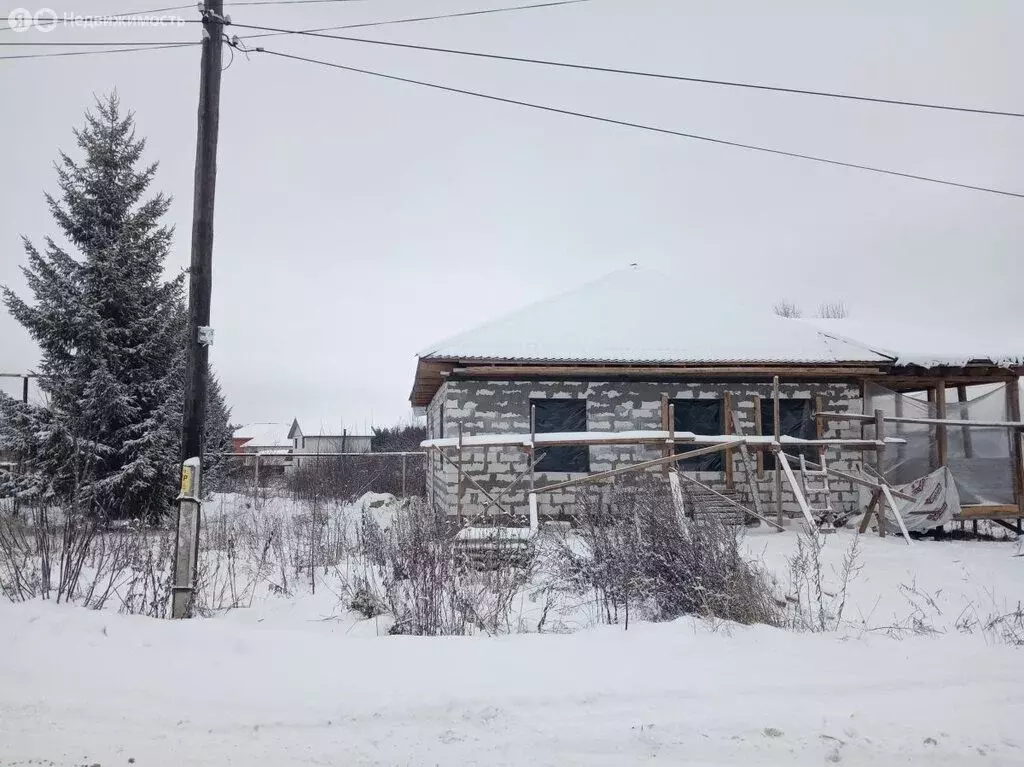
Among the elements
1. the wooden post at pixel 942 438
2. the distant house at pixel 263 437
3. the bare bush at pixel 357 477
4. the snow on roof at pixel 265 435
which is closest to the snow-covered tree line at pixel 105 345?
the bare bush at pixel 357 477

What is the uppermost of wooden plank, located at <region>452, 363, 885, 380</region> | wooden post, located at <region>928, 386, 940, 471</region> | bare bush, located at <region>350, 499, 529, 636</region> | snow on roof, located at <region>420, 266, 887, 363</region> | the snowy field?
snow on roof, located at <region>420, 266, 887, 363</region>

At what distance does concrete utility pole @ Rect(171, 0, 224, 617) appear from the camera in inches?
213

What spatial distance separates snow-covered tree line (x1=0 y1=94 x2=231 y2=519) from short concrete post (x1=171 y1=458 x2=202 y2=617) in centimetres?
759

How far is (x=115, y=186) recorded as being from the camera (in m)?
12.9

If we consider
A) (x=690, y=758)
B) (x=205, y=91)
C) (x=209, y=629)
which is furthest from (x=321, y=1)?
(x=690, y=758)

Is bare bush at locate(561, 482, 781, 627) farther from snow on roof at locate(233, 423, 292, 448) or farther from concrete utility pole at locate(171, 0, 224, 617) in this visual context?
snow on roof at locate(233, 423, 292, 448)

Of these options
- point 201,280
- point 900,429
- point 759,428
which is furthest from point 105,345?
point 900,429

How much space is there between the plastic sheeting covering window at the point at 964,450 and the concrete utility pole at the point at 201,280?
34.9ft

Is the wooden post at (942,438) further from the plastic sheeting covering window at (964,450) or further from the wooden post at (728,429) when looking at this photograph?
the wooden post at (728,429)

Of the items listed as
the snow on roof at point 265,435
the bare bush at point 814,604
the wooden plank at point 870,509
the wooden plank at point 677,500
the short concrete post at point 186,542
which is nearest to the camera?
the bare bush at point 814,604

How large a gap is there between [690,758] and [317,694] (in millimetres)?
2040

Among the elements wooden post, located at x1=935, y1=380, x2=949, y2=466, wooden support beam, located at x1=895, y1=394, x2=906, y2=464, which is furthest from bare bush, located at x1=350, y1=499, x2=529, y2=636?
wooden post, located at x1=935, y1=380, x2=949, y2=466

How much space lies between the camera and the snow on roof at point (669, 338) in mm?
11438

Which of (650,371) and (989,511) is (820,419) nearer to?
(989,511)
